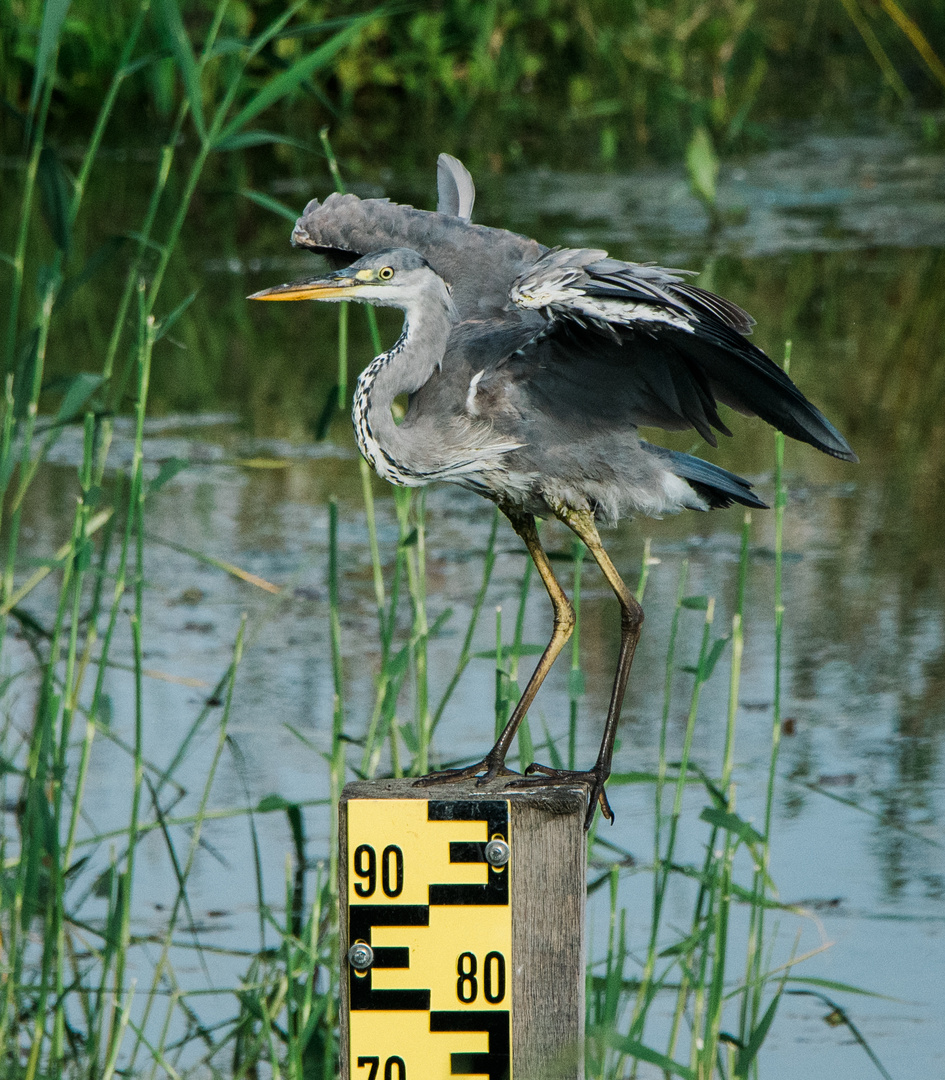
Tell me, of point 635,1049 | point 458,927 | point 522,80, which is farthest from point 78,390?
point 522,80

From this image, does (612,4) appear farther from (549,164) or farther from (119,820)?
(119,820)

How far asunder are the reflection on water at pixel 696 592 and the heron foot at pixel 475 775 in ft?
1.32

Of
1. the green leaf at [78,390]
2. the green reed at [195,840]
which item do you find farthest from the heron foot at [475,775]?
the green leaf at [78,390]

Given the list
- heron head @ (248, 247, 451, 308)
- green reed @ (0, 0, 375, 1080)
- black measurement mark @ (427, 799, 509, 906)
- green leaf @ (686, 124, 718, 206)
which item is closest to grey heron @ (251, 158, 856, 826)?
heron head @ (248, 247, 451, 308)

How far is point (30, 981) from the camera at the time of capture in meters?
3.26

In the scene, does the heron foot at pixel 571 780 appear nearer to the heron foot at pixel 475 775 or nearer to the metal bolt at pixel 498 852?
the heron foot at pixel 475 775

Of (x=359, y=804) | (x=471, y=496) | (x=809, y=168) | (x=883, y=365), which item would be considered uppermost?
(x=809, y=168)

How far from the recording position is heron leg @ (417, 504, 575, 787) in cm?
258

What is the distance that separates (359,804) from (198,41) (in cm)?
695

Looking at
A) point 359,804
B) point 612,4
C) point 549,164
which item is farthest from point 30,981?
point 612,4

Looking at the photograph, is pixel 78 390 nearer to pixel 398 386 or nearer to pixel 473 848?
pixel 398 386

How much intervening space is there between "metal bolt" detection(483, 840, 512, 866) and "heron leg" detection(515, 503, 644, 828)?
0.17 meters

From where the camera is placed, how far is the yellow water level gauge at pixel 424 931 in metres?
2.22

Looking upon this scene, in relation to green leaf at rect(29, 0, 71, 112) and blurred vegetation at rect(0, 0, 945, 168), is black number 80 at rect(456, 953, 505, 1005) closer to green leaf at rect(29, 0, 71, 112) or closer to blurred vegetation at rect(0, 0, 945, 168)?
green leaf at rect(29, 0, 71, 112)
